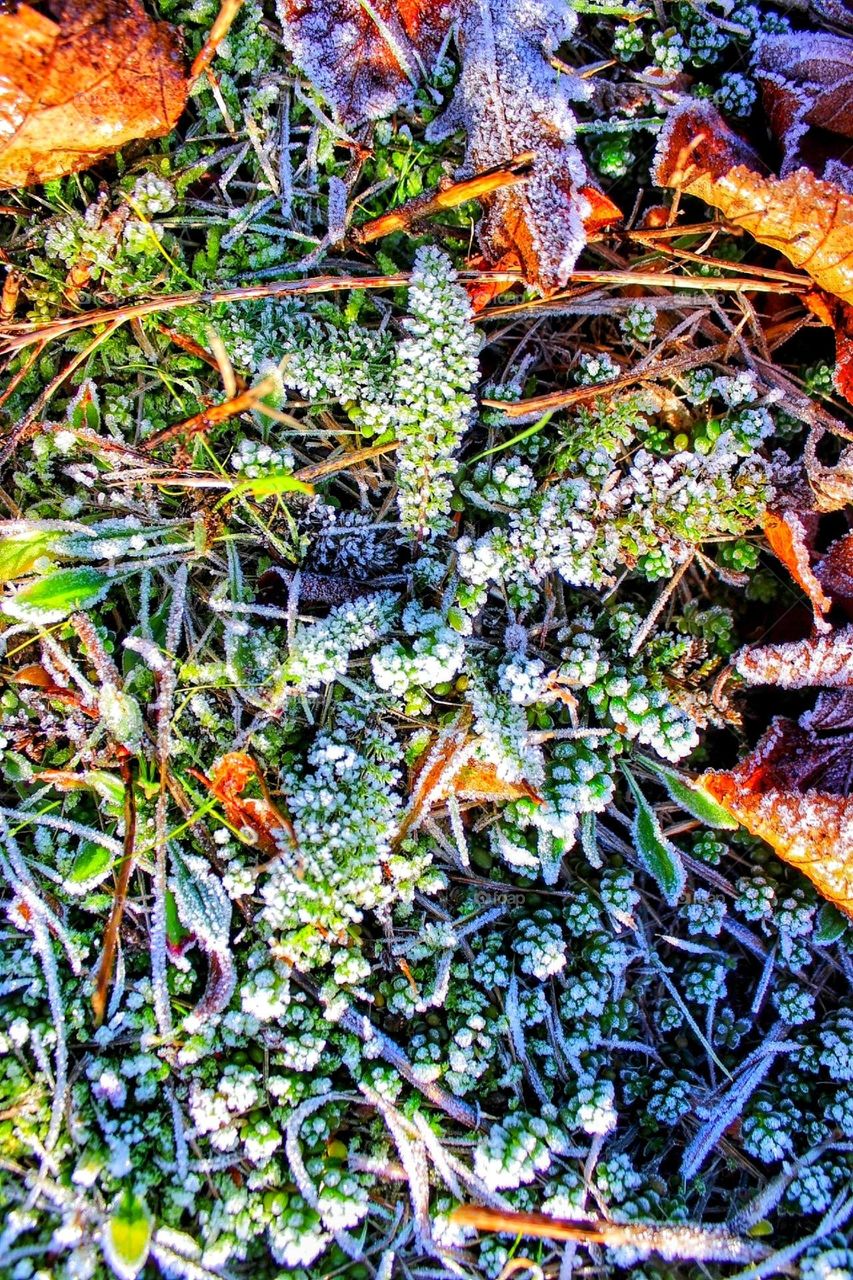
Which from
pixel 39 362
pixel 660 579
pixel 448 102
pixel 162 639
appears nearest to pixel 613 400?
pixel 660 579

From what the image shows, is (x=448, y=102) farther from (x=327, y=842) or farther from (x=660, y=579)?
(x=327, y=842)

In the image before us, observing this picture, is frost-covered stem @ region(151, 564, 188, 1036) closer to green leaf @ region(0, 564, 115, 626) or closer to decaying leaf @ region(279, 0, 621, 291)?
green leaf @ region(0, 564, 115, 626)

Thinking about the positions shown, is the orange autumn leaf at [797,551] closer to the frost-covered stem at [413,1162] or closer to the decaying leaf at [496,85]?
the decaying leaf at [496,85]

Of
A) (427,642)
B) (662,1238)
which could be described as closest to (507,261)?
(427,642)

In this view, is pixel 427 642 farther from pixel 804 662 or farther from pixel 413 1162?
pixel 413 1162

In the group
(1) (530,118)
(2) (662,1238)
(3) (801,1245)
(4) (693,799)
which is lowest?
(3) (801,1245)
